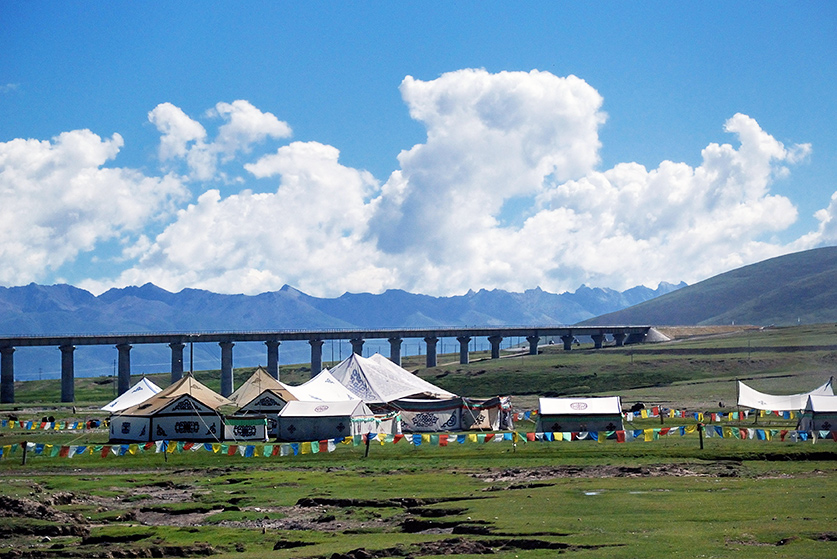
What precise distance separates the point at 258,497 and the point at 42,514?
9.45 m

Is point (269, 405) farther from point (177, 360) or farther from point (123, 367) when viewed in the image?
point (177, 360)

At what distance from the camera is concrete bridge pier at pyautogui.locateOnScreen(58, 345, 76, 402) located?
506 ft

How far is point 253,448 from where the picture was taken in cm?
5794

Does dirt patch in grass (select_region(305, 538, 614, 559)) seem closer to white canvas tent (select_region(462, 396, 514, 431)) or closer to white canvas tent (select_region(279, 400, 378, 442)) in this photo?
white canvas tent (select_region(279, 400, 378, 442))

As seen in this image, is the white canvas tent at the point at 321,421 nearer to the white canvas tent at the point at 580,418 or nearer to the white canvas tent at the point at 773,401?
the white canvas tent at the point at 580,418

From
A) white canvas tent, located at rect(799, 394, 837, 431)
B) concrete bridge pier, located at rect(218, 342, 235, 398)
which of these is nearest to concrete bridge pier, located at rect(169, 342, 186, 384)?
concrete bridge pier, located at rect(218, 342, 235, 398)

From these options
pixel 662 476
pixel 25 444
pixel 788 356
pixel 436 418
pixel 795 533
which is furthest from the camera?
pixel 788 356

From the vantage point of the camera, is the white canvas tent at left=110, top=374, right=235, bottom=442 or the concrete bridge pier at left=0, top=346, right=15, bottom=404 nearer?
the white canvas tent at left=110, top=374, right=235, bottom=442

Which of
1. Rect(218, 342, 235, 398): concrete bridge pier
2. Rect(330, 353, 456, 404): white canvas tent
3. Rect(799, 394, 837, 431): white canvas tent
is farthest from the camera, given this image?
Rect(218, 342, 235, 398): concrete bridge pier

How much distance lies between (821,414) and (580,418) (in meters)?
15.5

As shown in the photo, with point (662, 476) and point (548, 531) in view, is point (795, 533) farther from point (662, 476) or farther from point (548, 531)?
point (662, 476)

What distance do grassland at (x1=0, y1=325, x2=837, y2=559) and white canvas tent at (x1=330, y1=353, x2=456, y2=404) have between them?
11.5 m

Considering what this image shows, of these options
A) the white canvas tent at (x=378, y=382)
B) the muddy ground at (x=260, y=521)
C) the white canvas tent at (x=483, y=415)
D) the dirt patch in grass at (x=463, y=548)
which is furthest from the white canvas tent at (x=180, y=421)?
the dirt patch in grass at (x=463, y=548)

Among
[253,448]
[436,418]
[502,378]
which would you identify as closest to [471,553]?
[253,448]
